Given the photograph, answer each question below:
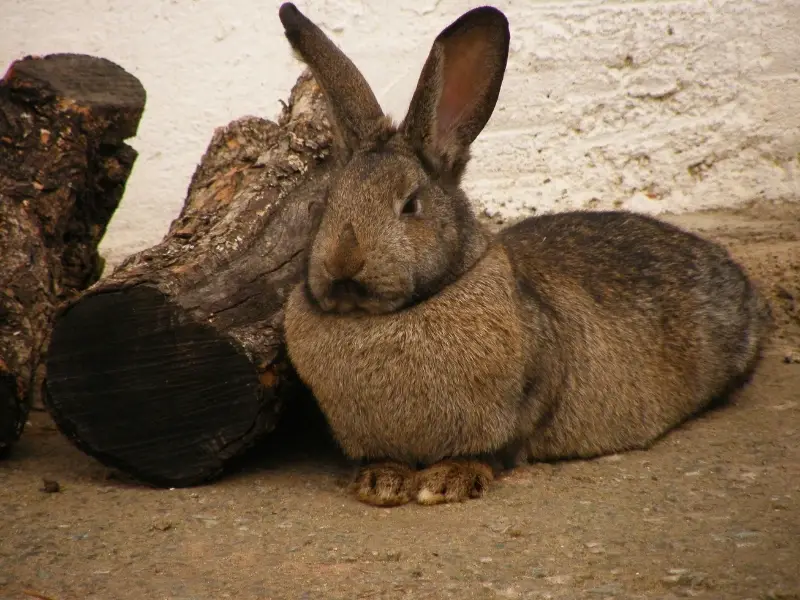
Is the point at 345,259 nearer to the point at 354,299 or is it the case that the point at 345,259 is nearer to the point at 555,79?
the point at 354,299

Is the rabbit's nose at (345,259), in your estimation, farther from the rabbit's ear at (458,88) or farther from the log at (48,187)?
the log at (48,187)

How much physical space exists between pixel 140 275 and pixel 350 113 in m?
0.97

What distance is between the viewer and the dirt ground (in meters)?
3.20

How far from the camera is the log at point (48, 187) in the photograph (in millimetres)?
4402

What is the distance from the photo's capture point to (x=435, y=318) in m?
3.98

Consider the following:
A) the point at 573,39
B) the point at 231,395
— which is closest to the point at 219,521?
the point at 231,395

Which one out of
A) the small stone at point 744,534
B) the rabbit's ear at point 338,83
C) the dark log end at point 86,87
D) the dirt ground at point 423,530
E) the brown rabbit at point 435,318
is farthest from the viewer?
the dark log end at point 86,87

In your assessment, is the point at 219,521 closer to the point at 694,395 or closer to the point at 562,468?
the point at 562,468

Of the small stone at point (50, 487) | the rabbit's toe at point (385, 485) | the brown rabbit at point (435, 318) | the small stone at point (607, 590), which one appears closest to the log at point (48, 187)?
the small stone at point (50, 487)

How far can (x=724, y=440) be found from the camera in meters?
4.61

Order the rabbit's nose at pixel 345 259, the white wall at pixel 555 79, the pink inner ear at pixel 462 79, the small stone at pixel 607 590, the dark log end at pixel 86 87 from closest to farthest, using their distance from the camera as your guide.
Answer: the small stone at pixel 607 590, the rabbit's nose at pixel 345 259, the pink inner ear at pixel 462 79, the dark log end at pixel 86 87, the white wall at pixel 555 79

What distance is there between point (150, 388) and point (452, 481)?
113cm

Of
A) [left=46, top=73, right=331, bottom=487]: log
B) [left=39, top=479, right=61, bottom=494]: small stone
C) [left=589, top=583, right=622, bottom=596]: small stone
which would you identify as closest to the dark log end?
[left=46, top=73, right=331, bottom=487]: log

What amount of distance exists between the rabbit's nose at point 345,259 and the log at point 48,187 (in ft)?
4.44
